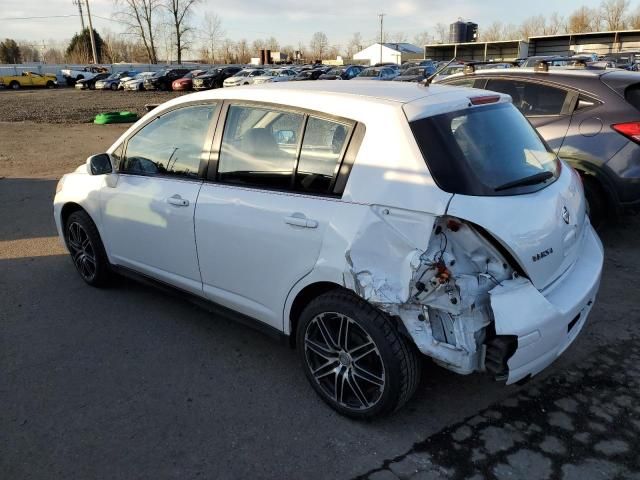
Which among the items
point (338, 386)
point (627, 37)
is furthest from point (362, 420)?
point (627, 37)

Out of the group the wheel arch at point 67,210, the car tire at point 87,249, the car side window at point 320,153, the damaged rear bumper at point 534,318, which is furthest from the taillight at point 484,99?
the wheel arch at point 67,210

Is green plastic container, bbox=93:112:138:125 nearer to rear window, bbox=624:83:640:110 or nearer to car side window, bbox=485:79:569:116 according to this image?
car side window, bbox=485:79:569:116

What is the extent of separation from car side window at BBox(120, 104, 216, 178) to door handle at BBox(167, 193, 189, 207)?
17 cm

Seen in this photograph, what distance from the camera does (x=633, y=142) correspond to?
5.02 meters

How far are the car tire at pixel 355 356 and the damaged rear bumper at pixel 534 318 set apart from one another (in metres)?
0.48

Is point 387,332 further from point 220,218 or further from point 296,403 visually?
point 220,218

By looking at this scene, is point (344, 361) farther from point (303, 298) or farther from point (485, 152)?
point (485, 152)

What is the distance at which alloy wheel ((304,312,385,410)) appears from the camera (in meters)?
2.74

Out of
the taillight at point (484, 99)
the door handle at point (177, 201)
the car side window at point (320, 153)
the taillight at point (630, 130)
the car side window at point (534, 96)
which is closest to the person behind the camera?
the car side window at point (320, 153)

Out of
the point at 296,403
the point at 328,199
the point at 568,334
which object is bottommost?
the point at 296,403

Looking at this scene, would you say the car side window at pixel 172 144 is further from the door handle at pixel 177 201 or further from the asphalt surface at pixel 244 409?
the asphalt surface at pixel 244 409

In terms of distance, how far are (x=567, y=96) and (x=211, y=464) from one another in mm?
5122

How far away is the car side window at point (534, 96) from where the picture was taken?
5609 mm

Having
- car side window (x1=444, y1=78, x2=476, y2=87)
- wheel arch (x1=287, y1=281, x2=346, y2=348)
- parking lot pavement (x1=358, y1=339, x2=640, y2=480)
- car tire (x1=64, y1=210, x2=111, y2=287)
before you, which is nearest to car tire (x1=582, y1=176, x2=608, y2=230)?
car side window (x1=444, y1=78, x2=476, y2=87)
